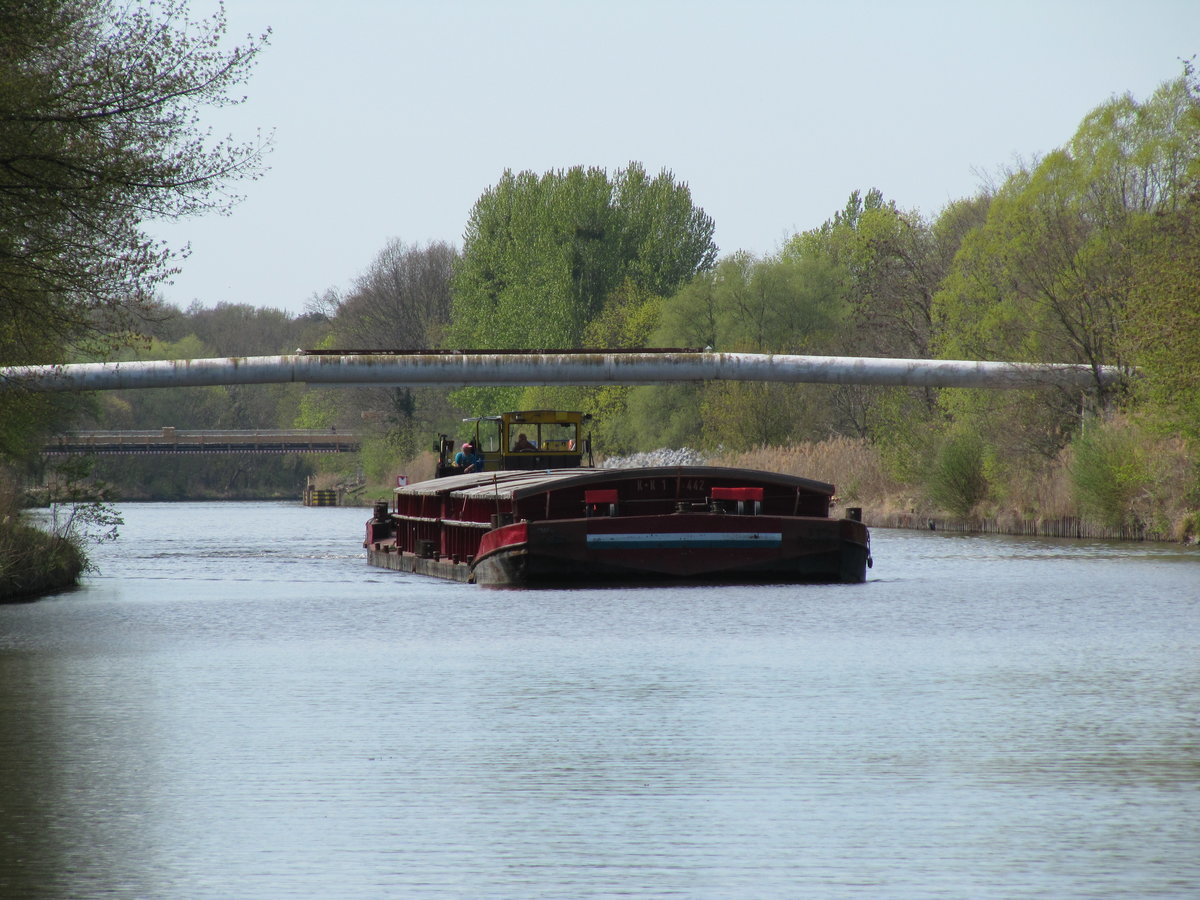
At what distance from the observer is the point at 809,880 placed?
7.93 m

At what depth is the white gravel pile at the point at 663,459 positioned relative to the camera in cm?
6638

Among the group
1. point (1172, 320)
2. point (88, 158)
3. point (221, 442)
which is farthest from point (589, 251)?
point (88, 158)

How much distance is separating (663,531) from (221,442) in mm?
89063

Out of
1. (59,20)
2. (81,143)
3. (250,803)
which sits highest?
(59,20)

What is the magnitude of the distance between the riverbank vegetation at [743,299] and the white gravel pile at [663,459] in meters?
0.63

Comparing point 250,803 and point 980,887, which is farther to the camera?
point 250,803

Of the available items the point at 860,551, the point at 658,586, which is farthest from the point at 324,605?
the point at 860,551

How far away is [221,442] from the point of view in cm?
11256

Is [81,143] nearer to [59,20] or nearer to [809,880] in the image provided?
[59,20]

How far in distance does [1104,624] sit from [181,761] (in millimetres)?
13124

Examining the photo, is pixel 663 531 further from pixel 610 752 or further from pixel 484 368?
pixel 484 368

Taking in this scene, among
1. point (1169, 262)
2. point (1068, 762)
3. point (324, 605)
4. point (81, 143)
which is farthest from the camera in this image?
point (1169, 262)

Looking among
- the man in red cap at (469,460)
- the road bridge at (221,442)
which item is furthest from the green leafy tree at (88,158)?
the road bridge at (221,442)

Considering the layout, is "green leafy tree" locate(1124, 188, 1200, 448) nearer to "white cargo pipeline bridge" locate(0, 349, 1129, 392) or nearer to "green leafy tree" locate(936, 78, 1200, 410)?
"green leafy tree" locate(936, 78, 1200, 410)
